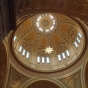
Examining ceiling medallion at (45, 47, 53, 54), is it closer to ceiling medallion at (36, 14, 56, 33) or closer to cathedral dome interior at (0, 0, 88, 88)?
cathedral dome interior at (0, 0, 88, 88)

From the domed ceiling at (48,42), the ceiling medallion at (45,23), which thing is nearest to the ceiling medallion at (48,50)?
the domed ceiling at (48,42)

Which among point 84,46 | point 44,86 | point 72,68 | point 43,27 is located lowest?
point 44,86

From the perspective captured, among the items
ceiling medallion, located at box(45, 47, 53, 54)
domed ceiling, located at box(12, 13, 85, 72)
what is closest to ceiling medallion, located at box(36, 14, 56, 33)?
domed ceiling, located at box(12, 13, 85, 72)

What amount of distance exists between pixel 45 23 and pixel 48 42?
255cm

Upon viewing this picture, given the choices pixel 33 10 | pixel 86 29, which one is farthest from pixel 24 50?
pixel 33 10

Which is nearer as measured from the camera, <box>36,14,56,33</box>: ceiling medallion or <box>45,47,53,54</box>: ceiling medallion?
<box>45,47,53,54</box>: ceiling medallion

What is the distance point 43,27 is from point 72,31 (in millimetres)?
4193

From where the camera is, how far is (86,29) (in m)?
16.1

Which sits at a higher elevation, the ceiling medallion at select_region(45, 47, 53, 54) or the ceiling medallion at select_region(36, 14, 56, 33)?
the ceiling medallion at select_region(36, 14, 56, 33)

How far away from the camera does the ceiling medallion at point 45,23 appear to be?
2210cm

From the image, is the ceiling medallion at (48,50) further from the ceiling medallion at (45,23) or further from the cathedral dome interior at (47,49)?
the ceiling medallion at (45,23)

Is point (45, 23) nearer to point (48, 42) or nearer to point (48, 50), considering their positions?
point (48, 42)

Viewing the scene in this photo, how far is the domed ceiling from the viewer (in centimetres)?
1928

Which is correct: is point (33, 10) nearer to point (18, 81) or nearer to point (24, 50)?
point (18, 81)
